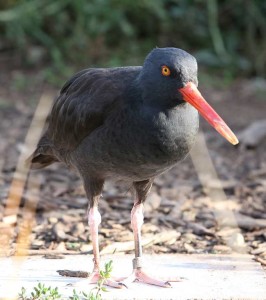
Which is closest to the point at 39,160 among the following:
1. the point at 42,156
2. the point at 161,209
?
the point at 42,156

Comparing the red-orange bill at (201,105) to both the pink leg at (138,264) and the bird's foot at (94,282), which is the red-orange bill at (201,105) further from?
the bird's foot at (94,282)

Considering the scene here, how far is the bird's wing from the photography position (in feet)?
16.5

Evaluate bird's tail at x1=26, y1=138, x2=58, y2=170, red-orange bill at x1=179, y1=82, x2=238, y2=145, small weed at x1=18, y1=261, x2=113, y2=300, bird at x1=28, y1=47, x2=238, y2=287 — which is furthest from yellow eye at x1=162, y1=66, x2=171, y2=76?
bird's tail at x1=26, y1=138, x2=58, y2=170

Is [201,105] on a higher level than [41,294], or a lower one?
higher

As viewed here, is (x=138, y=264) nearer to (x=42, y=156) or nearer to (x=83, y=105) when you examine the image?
(x=83, y=105)

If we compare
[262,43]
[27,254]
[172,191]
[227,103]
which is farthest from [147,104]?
[262,43]

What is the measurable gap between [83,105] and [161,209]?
6.11 feet

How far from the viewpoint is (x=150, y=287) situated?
496 centimetres

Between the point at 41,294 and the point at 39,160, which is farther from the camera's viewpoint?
the point at 39,160

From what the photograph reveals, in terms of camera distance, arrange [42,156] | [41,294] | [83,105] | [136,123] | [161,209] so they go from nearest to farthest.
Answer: [41,294]
[136,123]
[83,105]
[42,156]
[161,209]

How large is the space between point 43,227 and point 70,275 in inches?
50.1

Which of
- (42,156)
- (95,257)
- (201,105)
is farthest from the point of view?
(42,156)

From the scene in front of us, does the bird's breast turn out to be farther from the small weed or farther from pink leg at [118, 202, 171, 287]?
the small weed

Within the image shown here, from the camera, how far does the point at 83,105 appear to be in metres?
5.21
